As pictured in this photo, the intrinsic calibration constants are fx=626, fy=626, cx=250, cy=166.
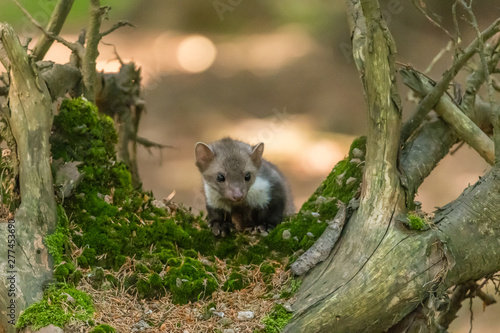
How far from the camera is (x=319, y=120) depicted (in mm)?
13000

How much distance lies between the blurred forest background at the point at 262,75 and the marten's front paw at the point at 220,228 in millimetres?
6389

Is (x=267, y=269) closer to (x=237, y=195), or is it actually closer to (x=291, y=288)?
(x=291, y=288)

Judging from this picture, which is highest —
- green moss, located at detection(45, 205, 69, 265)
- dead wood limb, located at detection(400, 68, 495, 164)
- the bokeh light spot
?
dead wood limb, located at detection(400, 68, 495, 164)

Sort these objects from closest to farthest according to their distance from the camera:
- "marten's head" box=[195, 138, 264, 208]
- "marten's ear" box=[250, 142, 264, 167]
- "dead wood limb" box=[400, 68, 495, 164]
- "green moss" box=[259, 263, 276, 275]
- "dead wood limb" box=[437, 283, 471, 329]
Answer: "green moss" box=[259, 263, 276, 275]
"dead wood limb" box=[400, 68, 495, 164]
"dead wood limb" box=[437, 283, 471, 329]
"marten's head" box=[195, 138, 264, 208]
"marten's ear" box=[250, 142, 264, 167]

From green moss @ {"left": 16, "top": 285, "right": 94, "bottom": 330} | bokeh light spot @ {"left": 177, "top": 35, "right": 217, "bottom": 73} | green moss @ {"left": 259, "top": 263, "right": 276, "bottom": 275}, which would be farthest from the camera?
bokeh light spot @ {"left": 177, "top": 35, "right": 217, "bottom": 73}

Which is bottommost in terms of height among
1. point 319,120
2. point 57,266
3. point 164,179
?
point 164,179

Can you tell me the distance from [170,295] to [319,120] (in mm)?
9327

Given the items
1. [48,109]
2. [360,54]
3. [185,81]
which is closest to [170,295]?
[48,109]

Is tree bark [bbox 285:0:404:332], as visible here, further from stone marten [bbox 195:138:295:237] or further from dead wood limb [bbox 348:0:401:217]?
stone marten [bbox 195:138:295:237]

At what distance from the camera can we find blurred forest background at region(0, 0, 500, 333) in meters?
12.0

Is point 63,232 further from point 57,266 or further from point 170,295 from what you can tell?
point 170,295

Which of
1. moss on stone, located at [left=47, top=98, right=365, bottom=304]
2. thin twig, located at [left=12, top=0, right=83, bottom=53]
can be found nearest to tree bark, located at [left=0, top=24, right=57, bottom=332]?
moss on stone, located at [left=47, top=98, right=365, bottom=304]

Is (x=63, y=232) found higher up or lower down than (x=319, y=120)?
lower down

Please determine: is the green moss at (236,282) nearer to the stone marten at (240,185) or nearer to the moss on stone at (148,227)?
the moss on stone at (148,227)
